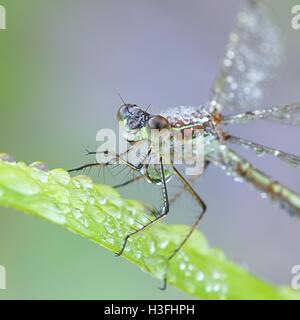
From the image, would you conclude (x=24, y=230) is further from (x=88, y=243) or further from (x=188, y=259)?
(x=188, y=259)

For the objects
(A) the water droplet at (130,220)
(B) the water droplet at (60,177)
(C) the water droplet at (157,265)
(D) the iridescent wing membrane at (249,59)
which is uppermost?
(D) the iridescent wing membrane at (249,59)

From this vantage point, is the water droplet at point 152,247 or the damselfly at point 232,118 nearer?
the water droplet at point 152,247

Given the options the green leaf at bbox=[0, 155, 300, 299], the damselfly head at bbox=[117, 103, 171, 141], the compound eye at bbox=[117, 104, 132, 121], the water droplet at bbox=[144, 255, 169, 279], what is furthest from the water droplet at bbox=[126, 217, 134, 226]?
the compound eye at bbox=[117, 104, 132, 121]

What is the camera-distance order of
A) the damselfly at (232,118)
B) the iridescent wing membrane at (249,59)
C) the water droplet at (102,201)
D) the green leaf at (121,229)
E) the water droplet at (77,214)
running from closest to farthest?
the green leaf at (121,229) < the water droplet at (77,214) < the water droplet at (102,201) < the damselfly at (232,118) < the iridescent wing membrane at (249,59)

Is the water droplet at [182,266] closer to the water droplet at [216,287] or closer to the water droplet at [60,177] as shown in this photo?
the water droplet at [216,287]

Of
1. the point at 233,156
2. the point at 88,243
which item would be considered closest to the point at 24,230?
the point at 88,243

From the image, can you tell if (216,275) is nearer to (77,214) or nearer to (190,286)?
(190,286)

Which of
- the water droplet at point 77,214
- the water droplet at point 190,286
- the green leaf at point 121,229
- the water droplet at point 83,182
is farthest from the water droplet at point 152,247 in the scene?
the water droplet at point 77,214

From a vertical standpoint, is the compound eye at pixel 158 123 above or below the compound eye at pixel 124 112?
below

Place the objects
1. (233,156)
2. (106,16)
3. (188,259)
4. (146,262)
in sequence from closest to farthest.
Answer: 1. (146,262)
2. (188,259)
3. (233,156)
4. (106,16)
